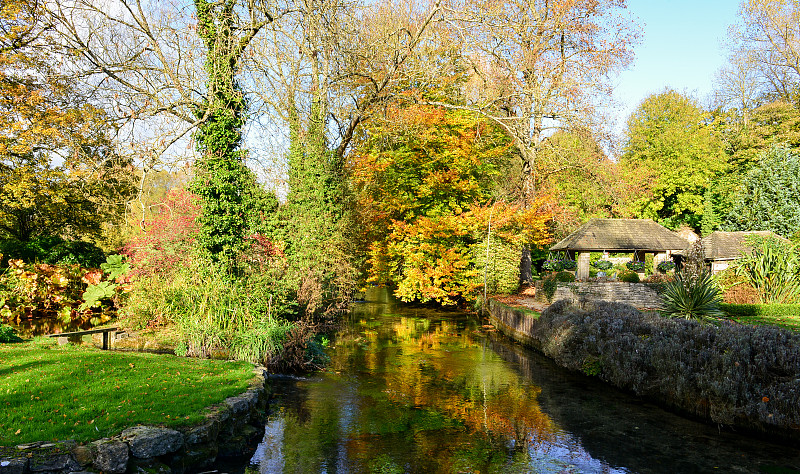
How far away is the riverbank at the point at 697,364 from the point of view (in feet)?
25.9

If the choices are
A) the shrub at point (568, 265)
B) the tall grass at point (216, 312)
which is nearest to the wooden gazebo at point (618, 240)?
the shrub at point (568, 265)

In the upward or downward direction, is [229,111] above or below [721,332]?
above

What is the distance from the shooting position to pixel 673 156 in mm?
43312

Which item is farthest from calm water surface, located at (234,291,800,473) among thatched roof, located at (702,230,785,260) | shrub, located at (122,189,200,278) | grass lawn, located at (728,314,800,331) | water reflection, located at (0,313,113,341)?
thatched roof, located at (702,230,785,260)

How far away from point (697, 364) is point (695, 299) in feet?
18.9

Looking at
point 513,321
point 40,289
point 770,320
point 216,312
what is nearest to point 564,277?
point 513,321

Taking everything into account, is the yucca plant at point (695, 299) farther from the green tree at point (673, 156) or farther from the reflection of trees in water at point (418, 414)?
the green tree at point (673, 156)

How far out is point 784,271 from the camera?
61.9ft

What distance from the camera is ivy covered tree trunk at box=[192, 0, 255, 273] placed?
1268 cm

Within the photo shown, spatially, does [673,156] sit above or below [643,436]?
above

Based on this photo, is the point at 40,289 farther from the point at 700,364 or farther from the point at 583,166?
the point at 583,166

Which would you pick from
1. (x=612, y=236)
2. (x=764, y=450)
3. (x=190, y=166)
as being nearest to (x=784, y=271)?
(x=612, y=236)

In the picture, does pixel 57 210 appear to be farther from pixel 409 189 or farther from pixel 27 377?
pixel 27 377

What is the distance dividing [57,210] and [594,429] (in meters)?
23.9
